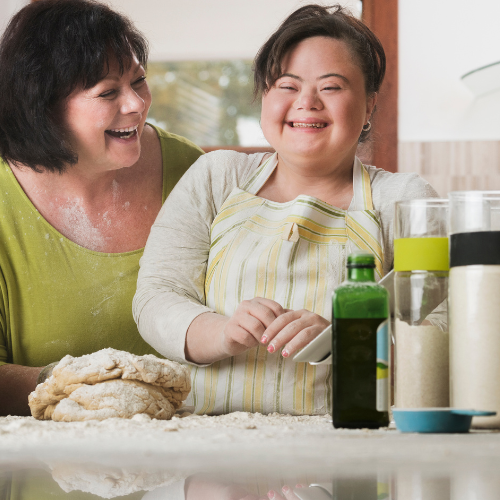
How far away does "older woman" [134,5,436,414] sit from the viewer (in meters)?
1.08

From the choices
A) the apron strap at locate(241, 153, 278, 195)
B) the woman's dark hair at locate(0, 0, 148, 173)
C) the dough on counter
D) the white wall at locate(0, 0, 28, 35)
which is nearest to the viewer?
the dough on counter

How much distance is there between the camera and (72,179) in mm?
1468

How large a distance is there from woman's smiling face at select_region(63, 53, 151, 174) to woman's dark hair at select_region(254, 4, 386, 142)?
296mm

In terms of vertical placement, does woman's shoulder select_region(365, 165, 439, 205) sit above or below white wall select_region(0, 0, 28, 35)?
below

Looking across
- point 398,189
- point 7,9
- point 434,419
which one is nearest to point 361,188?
point 398,189

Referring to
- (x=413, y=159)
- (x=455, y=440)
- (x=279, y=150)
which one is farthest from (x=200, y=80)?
(x=455, y=440)

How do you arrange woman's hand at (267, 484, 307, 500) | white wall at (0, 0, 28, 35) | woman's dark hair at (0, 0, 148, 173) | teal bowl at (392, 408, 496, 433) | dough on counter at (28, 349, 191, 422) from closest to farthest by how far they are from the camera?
woman's hand at (267, 484, 307, 500)
teal bowl at (392, 408, 496, 433)
dough on counter at (28, 349, 191, 422)
woman's dark hair at (0, 0, 148, 173)
white wall at (0, 0, 28, 35)

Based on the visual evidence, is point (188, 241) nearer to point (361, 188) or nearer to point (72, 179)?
point (361, 188)

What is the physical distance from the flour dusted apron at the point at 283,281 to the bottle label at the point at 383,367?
19.0 inches

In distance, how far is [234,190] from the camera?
46.6 inches

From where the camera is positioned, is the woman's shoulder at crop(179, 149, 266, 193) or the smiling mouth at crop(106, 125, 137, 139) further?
the smiling mouth at crop(106, 125, 137, 139)

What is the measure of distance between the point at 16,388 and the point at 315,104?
2.47ft

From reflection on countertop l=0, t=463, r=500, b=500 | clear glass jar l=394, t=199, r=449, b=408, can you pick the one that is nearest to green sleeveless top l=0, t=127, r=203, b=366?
clear glass jar l=394, t=199, r=449, b=408

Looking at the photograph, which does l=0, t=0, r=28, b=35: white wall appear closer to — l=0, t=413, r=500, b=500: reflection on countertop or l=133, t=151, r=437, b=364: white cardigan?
l=133, t=151, r=437, b=364: white cardigan
